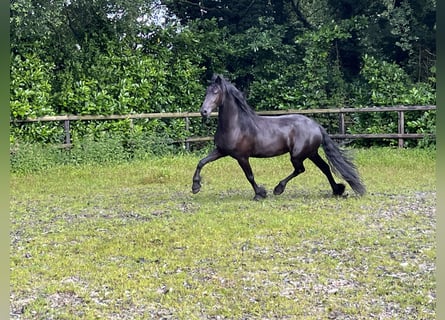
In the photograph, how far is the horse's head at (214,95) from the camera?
20.7 feet

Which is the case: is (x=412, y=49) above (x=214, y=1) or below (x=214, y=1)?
below

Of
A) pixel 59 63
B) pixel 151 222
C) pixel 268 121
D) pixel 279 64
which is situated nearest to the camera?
pixel 151 222

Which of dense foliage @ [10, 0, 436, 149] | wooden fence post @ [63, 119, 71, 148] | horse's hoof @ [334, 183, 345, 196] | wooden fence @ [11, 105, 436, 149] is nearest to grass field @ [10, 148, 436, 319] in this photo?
horse's hoof @ [334, 183, 345, 196]

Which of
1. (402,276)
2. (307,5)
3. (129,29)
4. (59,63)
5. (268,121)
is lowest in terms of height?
(402,276)

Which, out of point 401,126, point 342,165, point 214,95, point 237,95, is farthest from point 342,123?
point 214,95

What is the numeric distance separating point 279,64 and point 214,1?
2982mm

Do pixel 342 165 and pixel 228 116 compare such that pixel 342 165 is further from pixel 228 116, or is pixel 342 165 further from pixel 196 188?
pixel 196 188

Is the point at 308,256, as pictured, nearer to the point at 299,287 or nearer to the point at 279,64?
the point at 299,287

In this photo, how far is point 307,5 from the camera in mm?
16469

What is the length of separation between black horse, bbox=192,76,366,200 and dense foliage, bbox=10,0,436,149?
16.6ft

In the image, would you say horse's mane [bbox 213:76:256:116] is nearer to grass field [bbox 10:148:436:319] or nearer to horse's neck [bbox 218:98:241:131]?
horse's neck [bbox 218:98:241:131]

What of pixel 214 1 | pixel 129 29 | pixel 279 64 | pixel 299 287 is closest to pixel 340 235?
pixel 299 287

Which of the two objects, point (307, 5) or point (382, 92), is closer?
point (382, 92)

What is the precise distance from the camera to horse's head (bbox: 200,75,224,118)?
631cm
